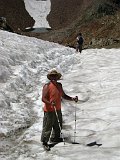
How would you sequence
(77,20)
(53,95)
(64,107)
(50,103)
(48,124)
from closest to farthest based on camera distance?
(50,103) → (53,95) → (48,124) → (64,107) → (77,20)

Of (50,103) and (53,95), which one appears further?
(53,95)

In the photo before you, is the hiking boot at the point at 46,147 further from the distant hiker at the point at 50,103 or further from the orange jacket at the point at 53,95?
the orange jacket at the point at 53,95

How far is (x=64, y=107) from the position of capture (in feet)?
46.8

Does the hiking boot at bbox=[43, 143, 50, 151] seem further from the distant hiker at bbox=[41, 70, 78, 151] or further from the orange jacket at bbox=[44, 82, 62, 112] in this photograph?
the orange jacket at bbox=[44, 82, 62, 112]

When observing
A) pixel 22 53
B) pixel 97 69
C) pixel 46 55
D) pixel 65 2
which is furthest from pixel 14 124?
pixel 65 2

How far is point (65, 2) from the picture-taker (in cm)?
8306

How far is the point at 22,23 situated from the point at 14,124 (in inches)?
2544

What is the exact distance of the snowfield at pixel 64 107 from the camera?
33.1ft

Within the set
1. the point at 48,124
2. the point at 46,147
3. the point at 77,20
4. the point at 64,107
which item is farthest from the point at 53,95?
the point at 77,20

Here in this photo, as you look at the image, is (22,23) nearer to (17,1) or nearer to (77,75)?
(17,1)

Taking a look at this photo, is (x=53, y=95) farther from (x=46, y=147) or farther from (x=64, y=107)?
(x=64, y=107)

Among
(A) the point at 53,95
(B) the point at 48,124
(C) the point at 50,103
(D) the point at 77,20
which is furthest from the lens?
(D) the point at 77,20

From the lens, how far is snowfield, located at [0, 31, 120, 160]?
1009cm

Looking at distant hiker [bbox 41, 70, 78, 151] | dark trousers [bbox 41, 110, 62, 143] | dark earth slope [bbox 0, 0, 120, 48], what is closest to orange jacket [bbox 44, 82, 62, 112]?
distant hiker [bbox 41, 70, 78, 151]
